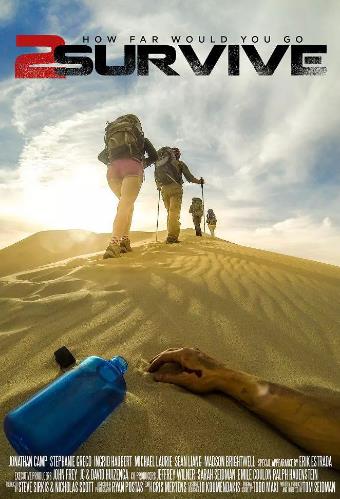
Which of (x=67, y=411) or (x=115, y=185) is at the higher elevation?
(x=115, y=185)

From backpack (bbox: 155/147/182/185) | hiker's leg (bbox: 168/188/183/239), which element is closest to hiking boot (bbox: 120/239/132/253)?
hiker's leg (bbox: 168/188/183/239)

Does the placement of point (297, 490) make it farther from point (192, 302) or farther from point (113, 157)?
point (113, 157)

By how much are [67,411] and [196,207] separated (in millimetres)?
16171

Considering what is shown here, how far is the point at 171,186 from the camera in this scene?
9.52 meters

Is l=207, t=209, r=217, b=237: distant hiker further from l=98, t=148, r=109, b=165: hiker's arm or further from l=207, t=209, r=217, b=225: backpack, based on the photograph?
l=98, t=148, r=109, b=165: hiker's arm

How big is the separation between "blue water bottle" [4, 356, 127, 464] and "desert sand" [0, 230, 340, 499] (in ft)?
0.22

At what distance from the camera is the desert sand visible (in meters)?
1.35

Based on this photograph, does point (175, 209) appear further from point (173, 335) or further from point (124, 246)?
point (173, 335)

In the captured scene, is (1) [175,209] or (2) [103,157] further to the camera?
(1) [175,209]

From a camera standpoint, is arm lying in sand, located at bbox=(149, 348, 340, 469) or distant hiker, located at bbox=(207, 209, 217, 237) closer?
arm lying in sand, located at bbox=(149, 348, 340, 469)

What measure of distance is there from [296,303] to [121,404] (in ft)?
7.57

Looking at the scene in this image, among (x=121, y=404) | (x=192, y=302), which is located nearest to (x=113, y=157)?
(x=192, y=302)

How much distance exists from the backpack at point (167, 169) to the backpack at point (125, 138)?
3.59 meters

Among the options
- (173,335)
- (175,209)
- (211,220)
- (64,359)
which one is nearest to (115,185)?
(175,209)
